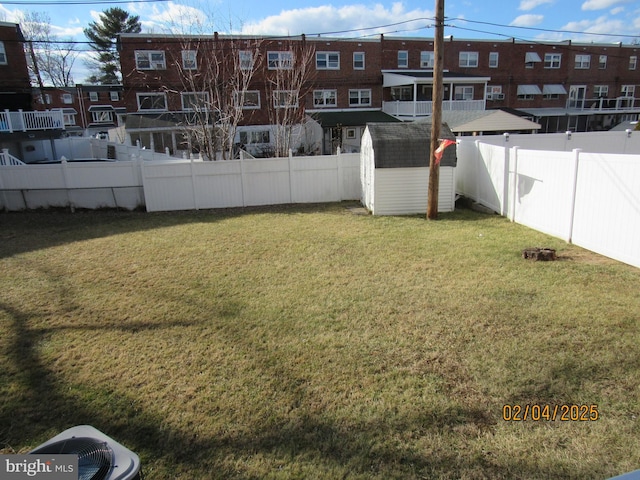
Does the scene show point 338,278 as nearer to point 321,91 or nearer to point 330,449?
point 330,449

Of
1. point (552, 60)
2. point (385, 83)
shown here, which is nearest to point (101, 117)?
point (385, 83)

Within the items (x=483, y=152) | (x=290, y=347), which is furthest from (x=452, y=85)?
(x=290, y=347)

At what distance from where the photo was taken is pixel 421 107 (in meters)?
29.8

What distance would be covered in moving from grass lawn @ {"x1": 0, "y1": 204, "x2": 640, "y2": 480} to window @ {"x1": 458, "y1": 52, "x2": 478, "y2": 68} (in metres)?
32.7

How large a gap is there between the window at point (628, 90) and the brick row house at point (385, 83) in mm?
104

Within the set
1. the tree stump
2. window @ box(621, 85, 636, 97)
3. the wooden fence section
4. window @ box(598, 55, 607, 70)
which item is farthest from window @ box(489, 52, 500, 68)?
the tree stump

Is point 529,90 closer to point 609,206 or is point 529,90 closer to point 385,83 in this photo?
point 385,83

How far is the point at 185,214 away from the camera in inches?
505

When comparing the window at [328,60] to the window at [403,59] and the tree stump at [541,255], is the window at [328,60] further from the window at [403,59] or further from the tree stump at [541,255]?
the tree stump at [541,255]

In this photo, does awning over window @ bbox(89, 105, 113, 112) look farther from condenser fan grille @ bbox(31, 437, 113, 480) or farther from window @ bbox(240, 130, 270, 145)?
condenser fan grille @ bbox(31, 437, 113, 480)

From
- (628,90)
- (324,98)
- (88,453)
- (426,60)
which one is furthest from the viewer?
(628,90)

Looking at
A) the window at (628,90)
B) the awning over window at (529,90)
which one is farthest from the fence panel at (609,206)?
the window at (628,90)

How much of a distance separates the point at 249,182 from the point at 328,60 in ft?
73.2
